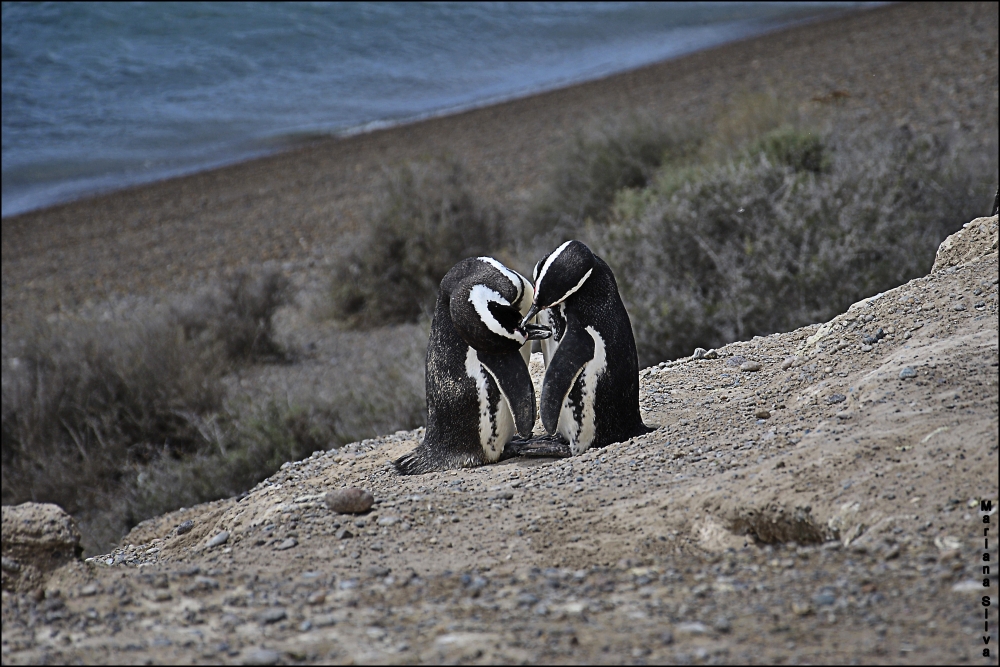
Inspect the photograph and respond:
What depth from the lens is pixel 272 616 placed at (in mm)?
2236

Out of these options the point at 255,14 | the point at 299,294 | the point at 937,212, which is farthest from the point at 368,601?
the point at 255,14

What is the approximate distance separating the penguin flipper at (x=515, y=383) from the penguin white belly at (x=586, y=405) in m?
0.16

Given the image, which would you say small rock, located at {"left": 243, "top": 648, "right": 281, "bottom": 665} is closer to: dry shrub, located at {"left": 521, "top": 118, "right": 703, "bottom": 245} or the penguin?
the penguin

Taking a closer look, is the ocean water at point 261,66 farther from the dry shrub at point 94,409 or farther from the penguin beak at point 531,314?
the penguin beak at point 531,314

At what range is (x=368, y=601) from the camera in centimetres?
235

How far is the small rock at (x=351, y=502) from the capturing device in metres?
3.18

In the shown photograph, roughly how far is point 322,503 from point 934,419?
2.11m

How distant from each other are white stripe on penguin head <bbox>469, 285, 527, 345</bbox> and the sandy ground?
59cm

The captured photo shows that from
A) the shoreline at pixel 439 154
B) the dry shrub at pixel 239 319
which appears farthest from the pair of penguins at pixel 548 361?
the shoreline at pixel 439 154

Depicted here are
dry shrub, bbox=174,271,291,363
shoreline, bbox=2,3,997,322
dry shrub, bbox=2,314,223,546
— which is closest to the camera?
Result: dry shrub, bbox=2,314,223,546

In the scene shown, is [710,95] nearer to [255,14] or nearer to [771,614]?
[771,614]

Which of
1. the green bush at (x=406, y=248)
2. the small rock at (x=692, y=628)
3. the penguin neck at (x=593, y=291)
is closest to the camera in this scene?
the small rock at (x=692, y=628)

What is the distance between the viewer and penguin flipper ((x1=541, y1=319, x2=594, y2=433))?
3.60 metres

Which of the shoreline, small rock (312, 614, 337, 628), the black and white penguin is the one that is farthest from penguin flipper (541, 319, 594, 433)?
the shoreline
